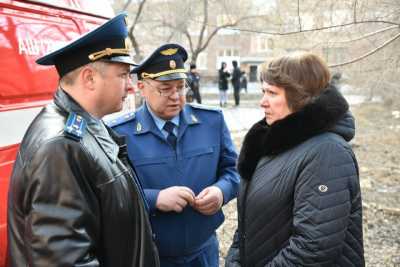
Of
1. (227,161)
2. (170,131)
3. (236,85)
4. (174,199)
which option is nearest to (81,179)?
(174,199)

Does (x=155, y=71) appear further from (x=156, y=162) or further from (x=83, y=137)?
(x=83, y=137)

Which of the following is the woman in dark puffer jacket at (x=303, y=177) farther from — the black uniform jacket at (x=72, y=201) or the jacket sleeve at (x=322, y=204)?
the black uniform jacket at (x=72, y=201)

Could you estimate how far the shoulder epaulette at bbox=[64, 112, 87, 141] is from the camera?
144cm

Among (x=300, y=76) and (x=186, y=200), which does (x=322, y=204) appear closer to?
(x=300, y=76)

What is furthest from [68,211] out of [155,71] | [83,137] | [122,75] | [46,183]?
[155,71]

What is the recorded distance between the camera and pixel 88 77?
1.59m

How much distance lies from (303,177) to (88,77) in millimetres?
949

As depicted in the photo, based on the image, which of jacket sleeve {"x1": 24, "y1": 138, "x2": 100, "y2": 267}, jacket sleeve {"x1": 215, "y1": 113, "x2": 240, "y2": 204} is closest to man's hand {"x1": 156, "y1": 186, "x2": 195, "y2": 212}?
jacket sleeve {"x1": 215, "y1": 113, "x2": 240, "y2": 204}

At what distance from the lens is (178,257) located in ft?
7.86

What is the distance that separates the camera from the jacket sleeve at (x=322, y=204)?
1.65m

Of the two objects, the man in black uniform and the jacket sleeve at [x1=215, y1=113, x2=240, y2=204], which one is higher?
the man in black uniform

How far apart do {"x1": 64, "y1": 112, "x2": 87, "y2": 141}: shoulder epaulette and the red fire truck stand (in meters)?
1.16

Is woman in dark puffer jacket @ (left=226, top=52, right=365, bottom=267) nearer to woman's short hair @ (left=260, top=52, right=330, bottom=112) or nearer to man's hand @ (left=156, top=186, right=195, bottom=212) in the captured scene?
woman's short hair @ (left=260, top=52, right=330, bottom=112)

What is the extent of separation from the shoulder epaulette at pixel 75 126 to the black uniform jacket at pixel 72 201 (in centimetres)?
1
